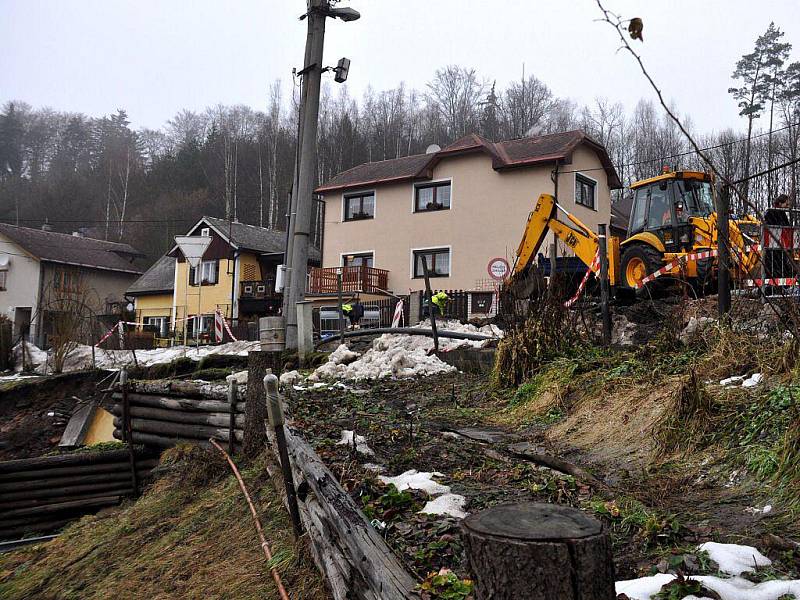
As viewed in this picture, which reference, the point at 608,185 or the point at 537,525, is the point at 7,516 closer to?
the point at 537,525

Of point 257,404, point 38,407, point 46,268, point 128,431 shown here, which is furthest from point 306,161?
point 46,268

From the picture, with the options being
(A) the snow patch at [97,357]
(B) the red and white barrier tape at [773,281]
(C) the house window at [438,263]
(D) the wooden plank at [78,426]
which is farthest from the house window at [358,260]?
(B) the red and white barrier tape at [773,281]

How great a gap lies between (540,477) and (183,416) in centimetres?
524

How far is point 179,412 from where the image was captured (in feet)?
27.4

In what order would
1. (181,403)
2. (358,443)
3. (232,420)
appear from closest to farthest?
(358,443), (232,420), (181,403)

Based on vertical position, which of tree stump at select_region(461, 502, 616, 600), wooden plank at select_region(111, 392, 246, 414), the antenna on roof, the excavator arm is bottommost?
wooden plank at select_region(111, 392, 246, 414)

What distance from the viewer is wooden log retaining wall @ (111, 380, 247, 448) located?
24.9ft

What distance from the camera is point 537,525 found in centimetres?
178

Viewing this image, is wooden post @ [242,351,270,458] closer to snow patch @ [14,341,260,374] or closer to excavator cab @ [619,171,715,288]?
excavator cab @ [619,171,715,288]

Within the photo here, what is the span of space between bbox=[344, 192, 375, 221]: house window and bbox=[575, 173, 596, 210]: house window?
9.08 metres

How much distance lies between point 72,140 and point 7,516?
64.6 m

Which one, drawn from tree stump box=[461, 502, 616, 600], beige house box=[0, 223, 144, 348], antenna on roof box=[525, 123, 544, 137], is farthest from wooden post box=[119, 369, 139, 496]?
antenna on roof box=[525, 123, 544, 137]

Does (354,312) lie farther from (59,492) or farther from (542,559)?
(542,559)

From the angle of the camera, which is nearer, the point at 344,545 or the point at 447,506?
the point at 344,545
